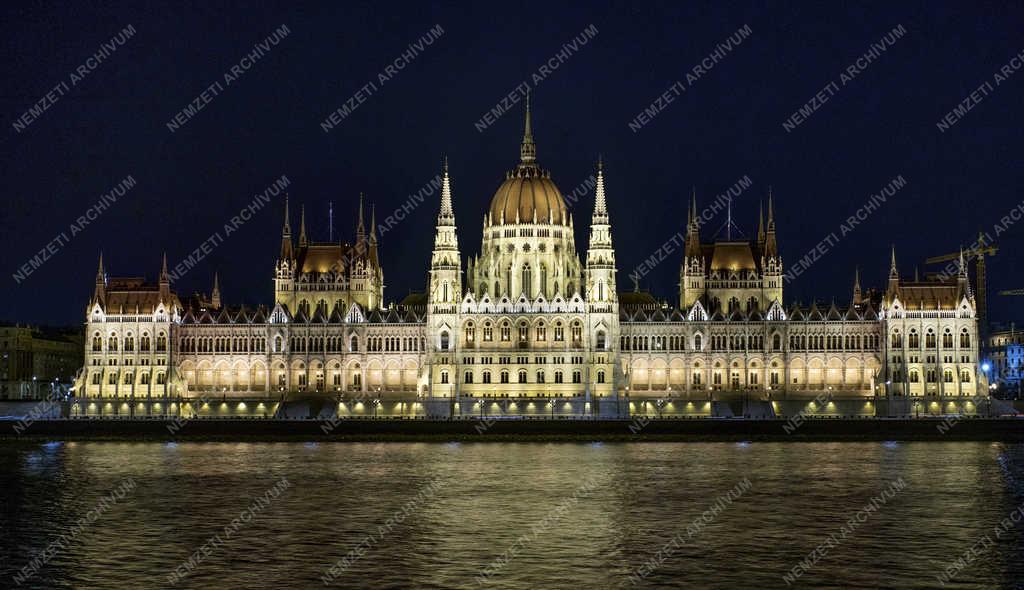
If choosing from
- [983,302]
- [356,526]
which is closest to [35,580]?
[356,526]

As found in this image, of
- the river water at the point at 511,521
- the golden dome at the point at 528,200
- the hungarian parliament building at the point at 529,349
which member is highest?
the golden dome at the point at 528,200

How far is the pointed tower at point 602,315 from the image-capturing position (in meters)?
126

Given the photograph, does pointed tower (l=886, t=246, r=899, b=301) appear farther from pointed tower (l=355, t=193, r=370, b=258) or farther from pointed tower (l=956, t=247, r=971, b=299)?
pointed tower (l=355, t=193, r=370, b=258)

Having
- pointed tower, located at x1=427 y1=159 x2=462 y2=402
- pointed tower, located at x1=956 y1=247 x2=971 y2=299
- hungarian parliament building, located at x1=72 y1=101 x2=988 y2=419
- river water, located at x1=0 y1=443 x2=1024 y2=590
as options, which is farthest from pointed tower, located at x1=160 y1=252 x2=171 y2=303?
pointed tower, located at x1=956 y1=247 x2=971 y2=299

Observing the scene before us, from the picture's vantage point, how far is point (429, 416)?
387ft

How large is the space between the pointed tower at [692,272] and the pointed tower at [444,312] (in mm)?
24794

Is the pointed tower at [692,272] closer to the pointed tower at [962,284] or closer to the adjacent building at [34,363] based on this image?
the pointed tower at [962,284]

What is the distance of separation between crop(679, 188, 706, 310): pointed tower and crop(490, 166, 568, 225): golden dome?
44.8 ft

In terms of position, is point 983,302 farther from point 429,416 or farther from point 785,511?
point 785,511

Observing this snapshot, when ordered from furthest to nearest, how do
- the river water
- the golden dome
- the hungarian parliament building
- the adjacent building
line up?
1. the adjacent building
2. the golden dome
3. the hungarian parliament building
4. the river water

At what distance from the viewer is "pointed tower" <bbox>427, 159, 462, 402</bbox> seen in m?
127

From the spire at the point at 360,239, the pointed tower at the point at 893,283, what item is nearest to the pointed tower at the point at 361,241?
the spire at the point at 360,239

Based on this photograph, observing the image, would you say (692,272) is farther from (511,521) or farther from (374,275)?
(511,521)

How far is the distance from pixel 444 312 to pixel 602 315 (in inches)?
574
